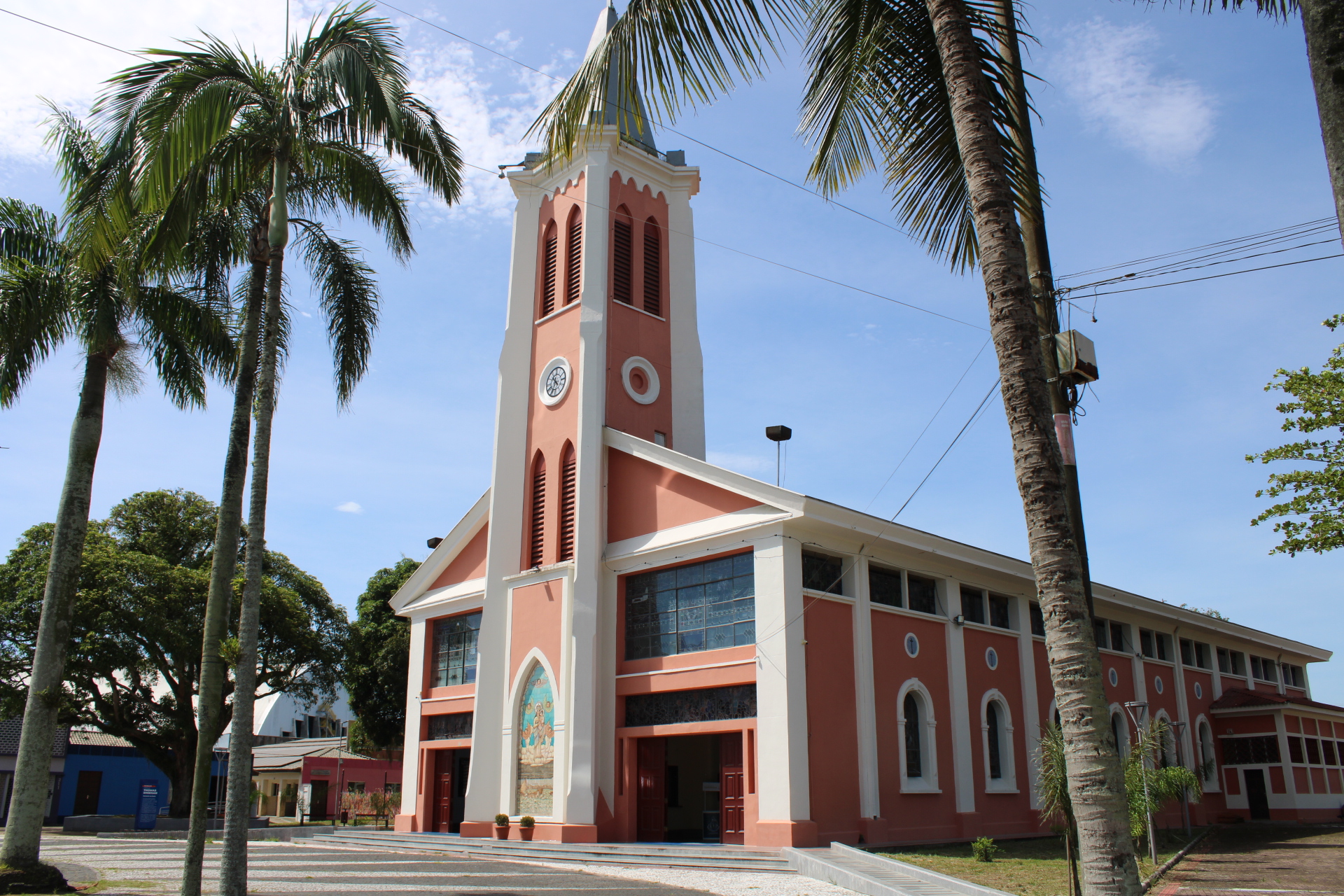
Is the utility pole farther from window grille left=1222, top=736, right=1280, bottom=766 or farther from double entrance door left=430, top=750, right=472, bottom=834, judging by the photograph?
window grille left=1222, top=736, right=1280, bottom=766

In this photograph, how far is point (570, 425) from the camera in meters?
24.2

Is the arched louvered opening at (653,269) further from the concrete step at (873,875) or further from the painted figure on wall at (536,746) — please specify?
the concrete step at (873,875)

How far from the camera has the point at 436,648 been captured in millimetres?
27781

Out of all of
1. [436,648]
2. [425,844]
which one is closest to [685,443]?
[436,648]

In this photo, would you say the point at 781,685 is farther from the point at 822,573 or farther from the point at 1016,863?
the point at 1016,863

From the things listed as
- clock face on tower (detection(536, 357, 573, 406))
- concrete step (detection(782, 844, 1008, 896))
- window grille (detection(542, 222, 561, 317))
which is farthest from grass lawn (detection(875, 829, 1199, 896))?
window grille (detection(542, 222, 561, 317))

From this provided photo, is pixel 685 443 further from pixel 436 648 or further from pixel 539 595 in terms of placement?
A: pixel 436 648

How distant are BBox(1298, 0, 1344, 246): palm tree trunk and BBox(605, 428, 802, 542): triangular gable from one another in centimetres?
1450

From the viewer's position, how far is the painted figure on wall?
21859 mm

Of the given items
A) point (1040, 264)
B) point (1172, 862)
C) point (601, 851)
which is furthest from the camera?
point (601, 851)

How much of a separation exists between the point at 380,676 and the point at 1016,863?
30.2 m

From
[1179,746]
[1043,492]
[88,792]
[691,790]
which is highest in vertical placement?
[1043,492]

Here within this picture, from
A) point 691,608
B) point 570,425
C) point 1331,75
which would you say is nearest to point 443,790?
point 691,608

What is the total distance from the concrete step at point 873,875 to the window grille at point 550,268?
15.4 meters
